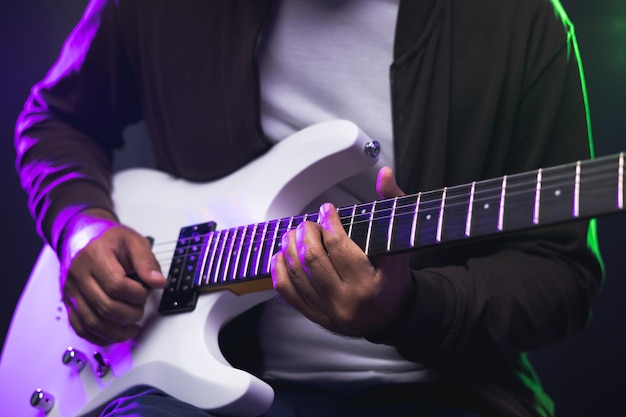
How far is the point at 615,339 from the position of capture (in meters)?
1.32

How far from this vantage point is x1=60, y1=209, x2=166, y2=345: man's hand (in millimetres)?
1007

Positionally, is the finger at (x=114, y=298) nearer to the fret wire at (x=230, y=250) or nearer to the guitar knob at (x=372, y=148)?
the fret wire at (x=230, y=250)

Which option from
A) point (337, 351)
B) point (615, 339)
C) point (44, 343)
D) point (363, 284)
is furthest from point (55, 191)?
point (615, 339)

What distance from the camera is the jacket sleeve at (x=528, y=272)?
0.90 m

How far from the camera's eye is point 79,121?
4.48 feet

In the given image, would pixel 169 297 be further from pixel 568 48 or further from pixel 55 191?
pixel 568 48

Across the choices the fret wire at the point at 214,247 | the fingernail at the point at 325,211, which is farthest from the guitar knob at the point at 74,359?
the fingernail at the point at 325,211

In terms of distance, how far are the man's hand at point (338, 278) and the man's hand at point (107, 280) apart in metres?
0.27

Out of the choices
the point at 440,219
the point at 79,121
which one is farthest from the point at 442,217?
the point at 79,121

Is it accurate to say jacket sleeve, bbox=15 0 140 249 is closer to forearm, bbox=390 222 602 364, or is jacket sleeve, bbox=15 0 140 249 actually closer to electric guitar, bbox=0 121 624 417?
electric guitar, bbox=0 121 624 417

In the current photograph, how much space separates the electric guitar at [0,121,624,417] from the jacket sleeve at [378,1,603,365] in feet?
0.52

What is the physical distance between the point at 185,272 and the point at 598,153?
77cm

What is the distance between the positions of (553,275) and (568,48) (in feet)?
1.09

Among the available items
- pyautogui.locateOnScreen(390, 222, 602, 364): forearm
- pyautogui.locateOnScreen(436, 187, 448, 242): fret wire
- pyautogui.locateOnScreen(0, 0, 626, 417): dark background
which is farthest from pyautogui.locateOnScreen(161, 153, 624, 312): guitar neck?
pyautogui.locateOnScreen(0, 0, 626, 417): dark background
